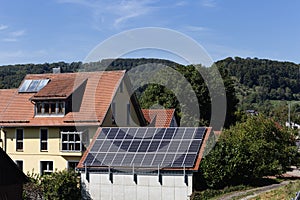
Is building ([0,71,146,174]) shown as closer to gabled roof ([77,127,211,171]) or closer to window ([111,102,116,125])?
window ([111,102,116,125])

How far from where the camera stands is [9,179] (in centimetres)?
1670

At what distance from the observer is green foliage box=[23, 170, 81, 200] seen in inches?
974

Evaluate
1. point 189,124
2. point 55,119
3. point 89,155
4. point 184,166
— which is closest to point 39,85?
point 55,119

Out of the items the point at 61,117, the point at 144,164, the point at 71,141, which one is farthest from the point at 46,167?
the point at 144,164

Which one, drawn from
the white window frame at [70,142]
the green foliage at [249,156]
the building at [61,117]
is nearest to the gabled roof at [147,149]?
the green foliage at [249,156]

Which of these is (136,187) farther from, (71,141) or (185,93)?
(185,93)

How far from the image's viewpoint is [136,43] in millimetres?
25047

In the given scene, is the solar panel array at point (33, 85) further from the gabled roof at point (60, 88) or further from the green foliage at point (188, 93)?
the green foliage at point (188, 93)

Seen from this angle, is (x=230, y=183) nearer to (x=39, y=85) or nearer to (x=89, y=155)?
(x=89, y=155)

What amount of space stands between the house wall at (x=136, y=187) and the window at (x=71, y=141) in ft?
16.6

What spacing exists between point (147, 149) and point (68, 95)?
816cm

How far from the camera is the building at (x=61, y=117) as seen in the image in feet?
101

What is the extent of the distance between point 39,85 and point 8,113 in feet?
10.1

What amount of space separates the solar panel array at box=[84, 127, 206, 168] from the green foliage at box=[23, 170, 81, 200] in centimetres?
139
